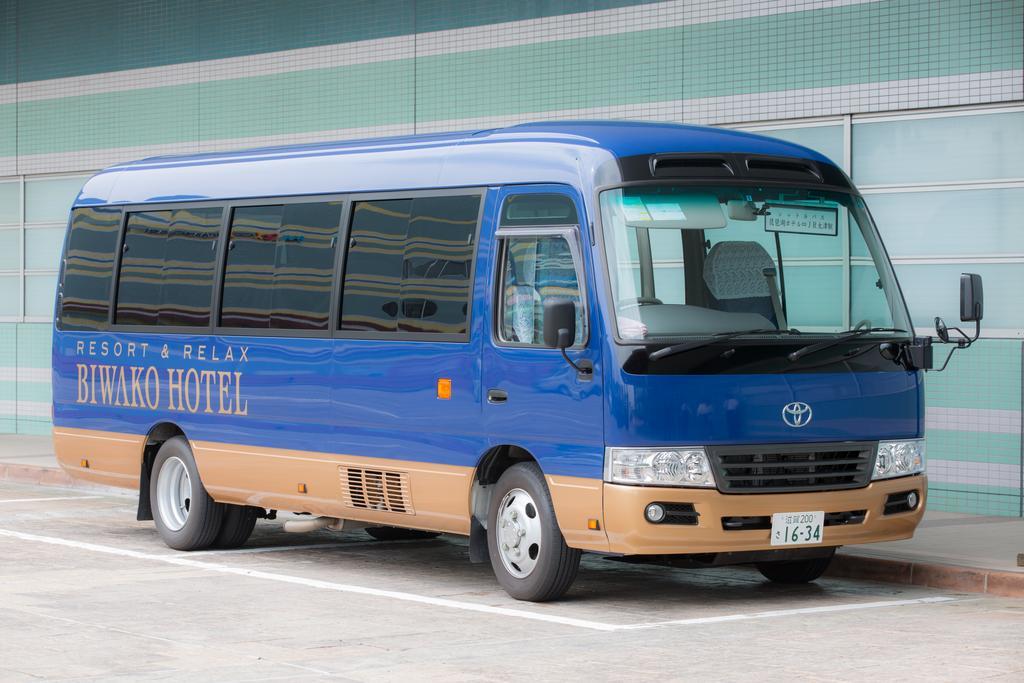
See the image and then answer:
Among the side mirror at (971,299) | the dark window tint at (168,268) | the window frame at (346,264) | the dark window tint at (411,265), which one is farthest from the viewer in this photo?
the dark window tint at (168,268)

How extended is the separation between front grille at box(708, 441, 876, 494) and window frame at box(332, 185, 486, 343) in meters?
1.97

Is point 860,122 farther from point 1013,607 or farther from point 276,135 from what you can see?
point 276,135

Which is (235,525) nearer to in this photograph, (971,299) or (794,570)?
(794,570)

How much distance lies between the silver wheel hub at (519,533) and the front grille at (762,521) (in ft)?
3.89

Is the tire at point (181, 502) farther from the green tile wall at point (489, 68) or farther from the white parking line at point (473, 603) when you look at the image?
the green tile wall at point (489, 68)

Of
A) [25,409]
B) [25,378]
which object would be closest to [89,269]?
[25,378]

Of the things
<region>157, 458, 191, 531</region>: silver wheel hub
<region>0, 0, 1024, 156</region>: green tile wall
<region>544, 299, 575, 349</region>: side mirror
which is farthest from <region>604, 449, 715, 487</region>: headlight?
<region>0, 0, 1024, 156</region>: green tile wall

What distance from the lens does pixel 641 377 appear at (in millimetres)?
10180

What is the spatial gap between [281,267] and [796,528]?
14.8ft

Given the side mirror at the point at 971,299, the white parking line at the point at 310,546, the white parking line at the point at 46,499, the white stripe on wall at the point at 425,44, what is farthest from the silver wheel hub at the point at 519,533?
the white parking line at the point at 46,499

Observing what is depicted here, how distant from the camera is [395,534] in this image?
14.5m

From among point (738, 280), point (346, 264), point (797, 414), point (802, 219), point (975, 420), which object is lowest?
point (975, 420)

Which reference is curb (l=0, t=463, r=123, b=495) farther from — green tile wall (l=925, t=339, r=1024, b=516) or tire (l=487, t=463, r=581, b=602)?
tire (l=487, t=463, r=581, b=602)

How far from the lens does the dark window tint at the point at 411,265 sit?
11469 millimetres
